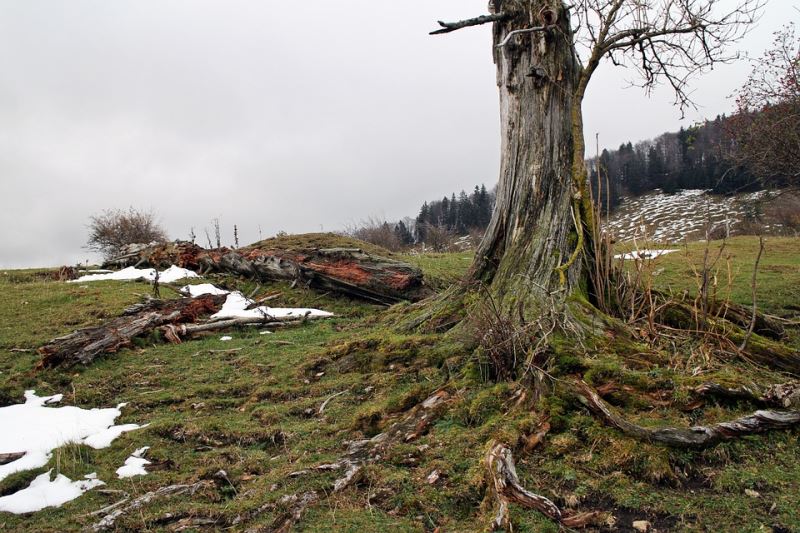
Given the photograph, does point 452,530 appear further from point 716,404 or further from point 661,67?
point 661,67

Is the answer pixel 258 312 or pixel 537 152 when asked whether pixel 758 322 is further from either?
pixel 258 312

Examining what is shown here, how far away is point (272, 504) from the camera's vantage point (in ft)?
11.0

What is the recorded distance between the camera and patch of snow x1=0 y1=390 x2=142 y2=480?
494 cm

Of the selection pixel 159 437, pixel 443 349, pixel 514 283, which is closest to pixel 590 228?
pixel 514 283

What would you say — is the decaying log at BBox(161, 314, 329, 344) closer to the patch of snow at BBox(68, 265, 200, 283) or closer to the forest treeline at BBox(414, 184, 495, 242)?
the patch of snow at BBox(68, 265, 200, 283)

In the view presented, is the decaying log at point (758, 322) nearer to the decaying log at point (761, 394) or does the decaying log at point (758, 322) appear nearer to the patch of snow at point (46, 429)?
the decaying log at point (761, 394)

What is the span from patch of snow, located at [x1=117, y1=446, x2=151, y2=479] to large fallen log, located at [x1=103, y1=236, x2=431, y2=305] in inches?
284

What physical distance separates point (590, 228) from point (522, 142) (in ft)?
4.83

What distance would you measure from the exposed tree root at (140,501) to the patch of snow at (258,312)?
22.1ft

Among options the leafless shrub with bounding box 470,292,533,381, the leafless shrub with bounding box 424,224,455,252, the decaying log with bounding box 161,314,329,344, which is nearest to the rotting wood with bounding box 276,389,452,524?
the leafless shrub with bounding box 470,292,533,381

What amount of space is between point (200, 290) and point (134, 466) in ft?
30.1

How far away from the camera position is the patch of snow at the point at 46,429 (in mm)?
4938

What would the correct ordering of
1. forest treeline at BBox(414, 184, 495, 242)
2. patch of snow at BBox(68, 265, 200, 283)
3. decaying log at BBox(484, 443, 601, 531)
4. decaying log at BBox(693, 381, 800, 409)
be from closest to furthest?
decaying log at BBox(484, 443, 601, 531) < decaying log at BBox(693, 381, 800, 409) < patch of snow at BBox(68, 265, 200, 283) < forest treeline at BBox(414, 184, 495, 242)

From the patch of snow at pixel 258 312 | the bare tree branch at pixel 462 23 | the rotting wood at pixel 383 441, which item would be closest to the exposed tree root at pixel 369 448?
the rotting wood at pixel 383 441
